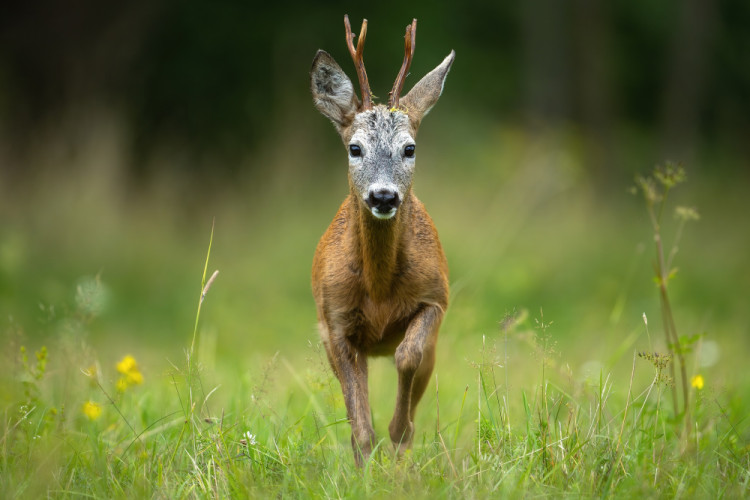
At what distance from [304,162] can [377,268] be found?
722cm

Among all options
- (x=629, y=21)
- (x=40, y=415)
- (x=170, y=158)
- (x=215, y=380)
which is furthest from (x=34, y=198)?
(x=629, y=21)

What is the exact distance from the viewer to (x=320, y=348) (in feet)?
14.8

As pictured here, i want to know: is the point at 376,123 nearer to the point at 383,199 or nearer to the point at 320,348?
the point at 383,199

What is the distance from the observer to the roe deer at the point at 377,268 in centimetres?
502

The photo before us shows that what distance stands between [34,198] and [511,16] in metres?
13.0

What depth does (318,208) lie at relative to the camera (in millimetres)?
11172

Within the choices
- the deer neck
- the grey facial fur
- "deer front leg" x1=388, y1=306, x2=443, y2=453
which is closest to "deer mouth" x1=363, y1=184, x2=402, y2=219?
the grey facial fur

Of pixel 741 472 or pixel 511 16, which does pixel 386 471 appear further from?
pixel 511 16

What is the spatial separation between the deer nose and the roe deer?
0.04m

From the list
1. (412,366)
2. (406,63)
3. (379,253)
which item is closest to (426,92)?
(406,63)

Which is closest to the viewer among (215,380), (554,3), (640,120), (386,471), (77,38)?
(386,471)

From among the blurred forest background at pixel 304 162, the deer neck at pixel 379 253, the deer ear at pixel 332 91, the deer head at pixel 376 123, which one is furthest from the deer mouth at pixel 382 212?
the blurred forest background at pixel 304 162

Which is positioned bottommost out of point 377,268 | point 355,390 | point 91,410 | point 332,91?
point 91,410

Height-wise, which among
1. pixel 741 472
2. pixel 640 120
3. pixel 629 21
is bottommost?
pixel 741 472
